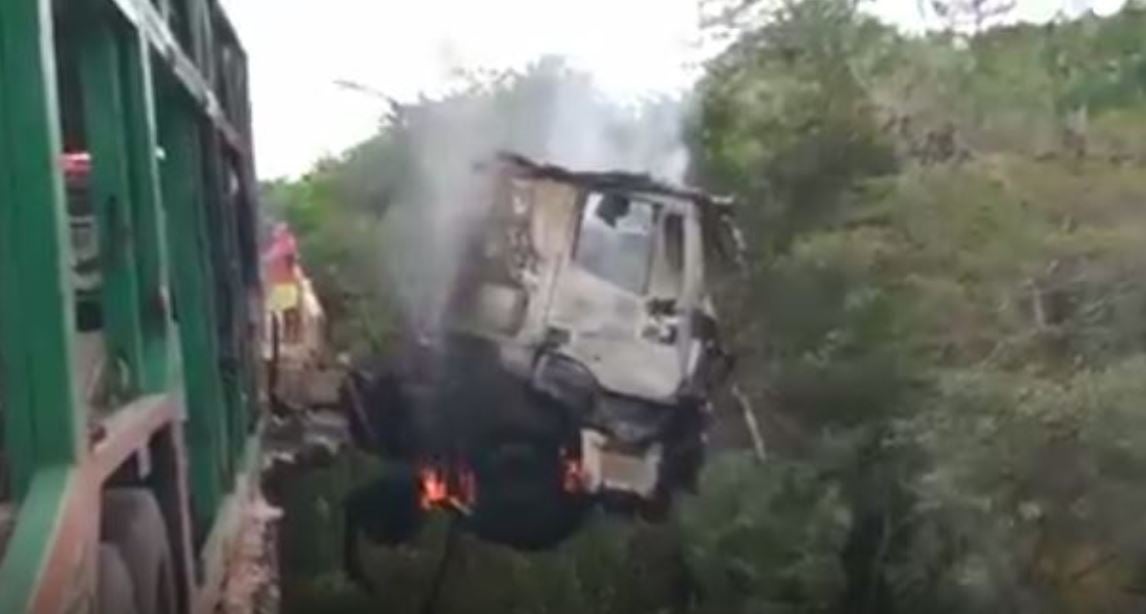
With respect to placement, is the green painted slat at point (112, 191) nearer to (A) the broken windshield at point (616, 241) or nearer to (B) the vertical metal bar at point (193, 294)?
(B) the vertical metal bar at point (193, 294)

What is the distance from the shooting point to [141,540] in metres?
3.67

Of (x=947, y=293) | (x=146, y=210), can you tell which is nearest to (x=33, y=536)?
(x=146, y=210)

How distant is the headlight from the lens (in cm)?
1149

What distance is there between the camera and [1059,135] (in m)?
12.2

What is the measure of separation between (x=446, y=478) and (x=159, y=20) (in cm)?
806

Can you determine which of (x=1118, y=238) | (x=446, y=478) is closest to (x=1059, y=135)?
(x=1118, y=238)

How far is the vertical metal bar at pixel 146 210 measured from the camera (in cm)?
378

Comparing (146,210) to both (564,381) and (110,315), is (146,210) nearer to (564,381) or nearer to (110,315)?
(110,315)

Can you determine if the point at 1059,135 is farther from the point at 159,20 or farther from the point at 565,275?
the point at 159,20

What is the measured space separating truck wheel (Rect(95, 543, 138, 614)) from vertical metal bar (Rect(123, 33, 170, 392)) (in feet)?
1.54

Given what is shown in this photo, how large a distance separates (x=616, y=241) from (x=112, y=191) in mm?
8247

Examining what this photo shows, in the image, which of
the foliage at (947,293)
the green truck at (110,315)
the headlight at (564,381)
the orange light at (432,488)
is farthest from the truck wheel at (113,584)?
the orange light at (432,488)

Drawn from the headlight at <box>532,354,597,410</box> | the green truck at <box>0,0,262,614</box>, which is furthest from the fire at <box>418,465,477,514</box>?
the green truck at <box>0,0,262,614</box>

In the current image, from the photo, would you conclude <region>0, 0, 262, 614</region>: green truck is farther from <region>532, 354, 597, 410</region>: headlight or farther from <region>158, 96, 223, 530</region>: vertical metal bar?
<region>532, 354, 597, 410</region>: headlight
